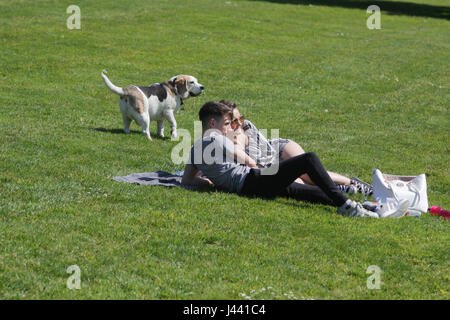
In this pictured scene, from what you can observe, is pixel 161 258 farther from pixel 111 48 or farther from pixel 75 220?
pixel 111 48

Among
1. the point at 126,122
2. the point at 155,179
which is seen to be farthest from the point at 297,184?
the point at 126,122

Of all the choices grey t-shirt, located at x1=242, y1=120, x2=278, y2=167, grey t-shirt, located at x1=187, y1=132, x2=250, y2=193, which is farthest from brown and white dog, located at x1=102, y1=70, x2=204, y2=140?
grey t-shirt, located at x1=187, y1=132, x2=250, y2=193

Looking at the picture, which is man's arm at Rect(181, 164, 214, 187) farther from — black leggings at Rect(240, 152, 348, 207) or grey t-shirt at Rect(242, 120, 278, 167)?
grey t-shirt at Rect(242, 120, 278, 167)

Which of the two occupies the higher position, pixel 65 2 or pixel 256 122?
pixel 65 2

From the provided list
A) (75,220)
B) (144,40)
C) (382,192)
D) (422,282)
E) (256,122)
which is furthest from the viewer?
(144,40)

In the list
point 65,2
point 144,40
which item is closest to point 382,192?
point 144,40

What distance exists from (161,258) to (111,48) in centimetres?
1736

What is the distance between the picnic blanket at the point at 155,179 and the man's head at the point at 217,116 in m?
0.92

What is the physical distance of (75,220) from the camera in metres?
6.80

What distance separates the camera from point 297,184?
819 cm

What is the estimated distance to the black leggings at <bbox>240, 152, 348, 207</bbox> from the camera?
24.5ft

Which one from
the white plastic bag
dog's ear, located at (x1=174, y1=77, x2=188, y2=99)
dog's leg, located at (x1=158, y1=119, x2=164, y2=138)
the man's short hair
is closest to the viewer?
the white plastic bag

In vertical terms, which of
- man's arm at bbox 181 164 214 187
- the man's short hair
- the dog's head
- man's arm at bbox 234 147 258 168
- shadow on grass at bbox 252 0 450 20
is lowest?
man's arm at bbox 181 164 214 187

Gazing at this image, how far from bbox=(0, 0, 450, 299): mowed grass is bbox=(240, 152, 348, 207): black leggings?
20 cm
